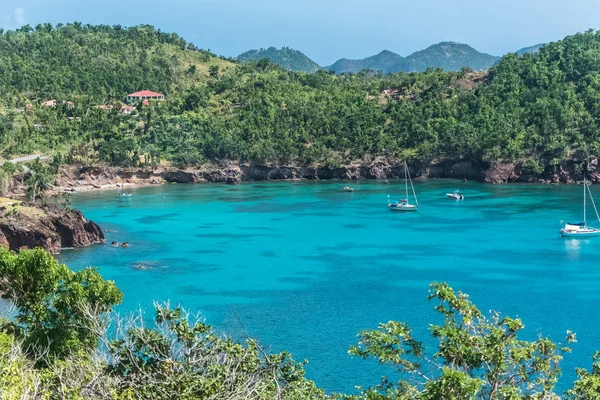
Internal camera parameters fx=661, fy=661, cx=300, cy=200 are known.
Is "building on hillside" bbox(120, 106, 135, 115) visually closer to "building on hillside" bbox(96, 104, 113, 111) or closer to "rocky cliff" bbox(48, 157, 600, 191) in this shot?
"building on hillside" bbox(96, 104, 113, 111)

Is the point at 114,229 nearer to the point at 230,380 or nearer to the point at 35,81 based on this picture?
the point at 230,380

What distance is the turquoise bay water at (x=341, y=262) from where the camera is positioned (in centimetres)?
4006

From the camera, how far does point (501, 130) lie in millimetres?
105562

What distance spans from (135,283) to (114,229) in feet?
74.7

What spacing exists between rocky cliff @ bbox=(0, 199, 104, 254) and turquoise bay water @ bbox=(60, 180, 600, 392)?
6.73 ft

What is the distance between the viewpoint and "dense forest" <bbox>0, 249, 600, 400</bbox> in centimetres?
1502

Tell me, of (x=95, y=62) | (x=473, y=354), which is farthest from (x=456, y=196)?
(x=95, y=62)

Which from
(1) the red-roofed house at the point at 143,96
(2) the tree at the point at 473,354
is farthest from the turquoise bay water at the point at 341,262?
(1) the red-roofed house at the point at 143,96

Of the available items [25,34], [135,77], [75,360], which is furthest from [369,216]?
[25,34]

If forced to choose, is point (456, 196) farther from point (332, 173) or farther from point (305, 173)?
point (305, 173)

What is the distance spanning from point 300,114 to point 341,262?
6953 cm

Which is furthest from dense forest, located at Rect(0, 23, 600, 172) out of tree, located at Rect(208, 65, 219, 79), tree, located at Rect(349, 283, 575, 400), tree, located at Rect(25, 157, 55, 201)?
tree, located at Rect(349, 283, 575, 400)

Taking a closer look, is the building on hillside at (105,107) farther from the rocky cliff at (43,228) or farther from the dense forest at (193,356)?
the dense forest at (193,356)

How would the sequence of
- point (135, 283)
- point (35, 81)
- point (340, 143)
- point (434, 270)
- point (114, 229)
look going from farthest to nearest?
point (35, 81) < point (340, 143) < point (114, 229) < point (434, 270) < point (135, 283)
